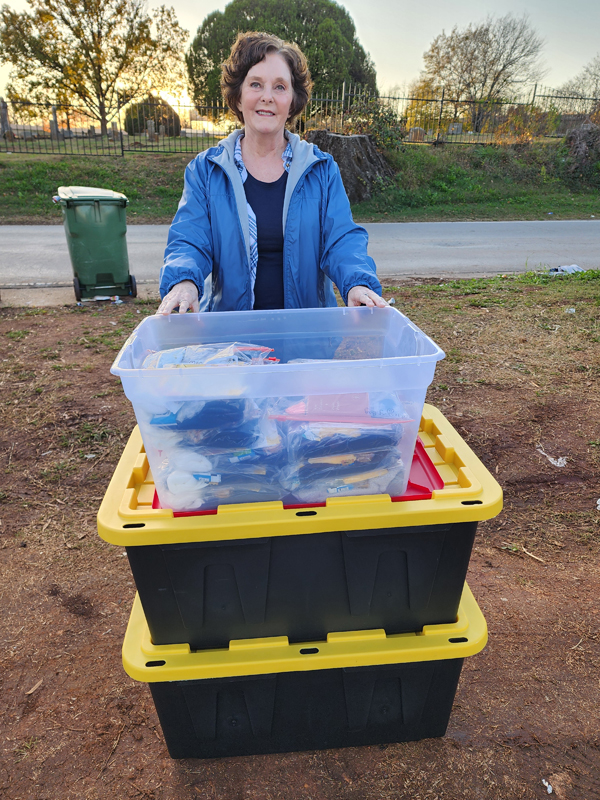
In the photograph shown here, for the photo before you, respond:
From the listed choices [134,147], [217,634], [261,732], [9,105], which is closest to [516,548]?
[261,732]

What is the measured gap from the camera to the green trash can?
6098 mm

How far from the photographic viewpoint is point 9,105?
1972cm

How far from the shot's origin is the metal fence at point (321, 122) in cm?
1805

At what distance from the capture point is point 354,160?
1373 centimetres

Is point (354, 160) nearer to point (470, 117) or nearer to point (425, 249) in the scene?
point (425, 249)

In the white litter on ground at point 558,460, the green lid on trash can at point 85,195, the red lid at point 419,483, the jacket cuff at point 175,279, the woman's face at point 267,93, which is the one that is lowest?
the white litter on ground at point 558,460

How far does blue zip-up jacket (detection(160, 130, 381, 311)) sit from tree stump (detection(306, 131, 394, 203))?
39.1 feet

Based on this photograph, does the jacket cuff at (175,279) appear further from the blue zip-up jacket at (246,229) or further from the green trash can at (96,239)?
the green trash can at (96,239)

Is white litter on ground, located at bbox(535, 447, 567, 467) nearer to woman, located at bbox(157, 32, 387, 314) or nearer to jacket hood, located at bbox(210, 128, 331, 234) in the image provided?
woman, located at bbox(157, 32, 387, 314)

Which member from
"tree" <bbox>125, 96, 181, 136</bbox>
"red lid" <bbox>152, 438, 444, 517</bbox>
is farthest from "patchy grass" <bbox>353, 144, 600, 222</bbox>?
"red lid" <bbox>152, 438, 444, 517</bbox>

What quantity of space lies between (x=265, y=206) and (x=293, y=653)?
1690 millimetres

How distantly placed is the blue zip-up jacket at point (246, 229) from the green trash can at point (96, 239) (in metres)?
4.35

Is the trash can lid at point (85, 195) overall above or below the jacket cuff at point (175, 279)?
below

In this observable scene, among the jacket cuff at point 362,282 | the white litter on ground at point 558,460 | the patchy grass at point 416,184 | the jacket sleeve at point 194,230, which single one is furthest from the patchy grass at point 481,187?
the jacket cuff at point 362,282
